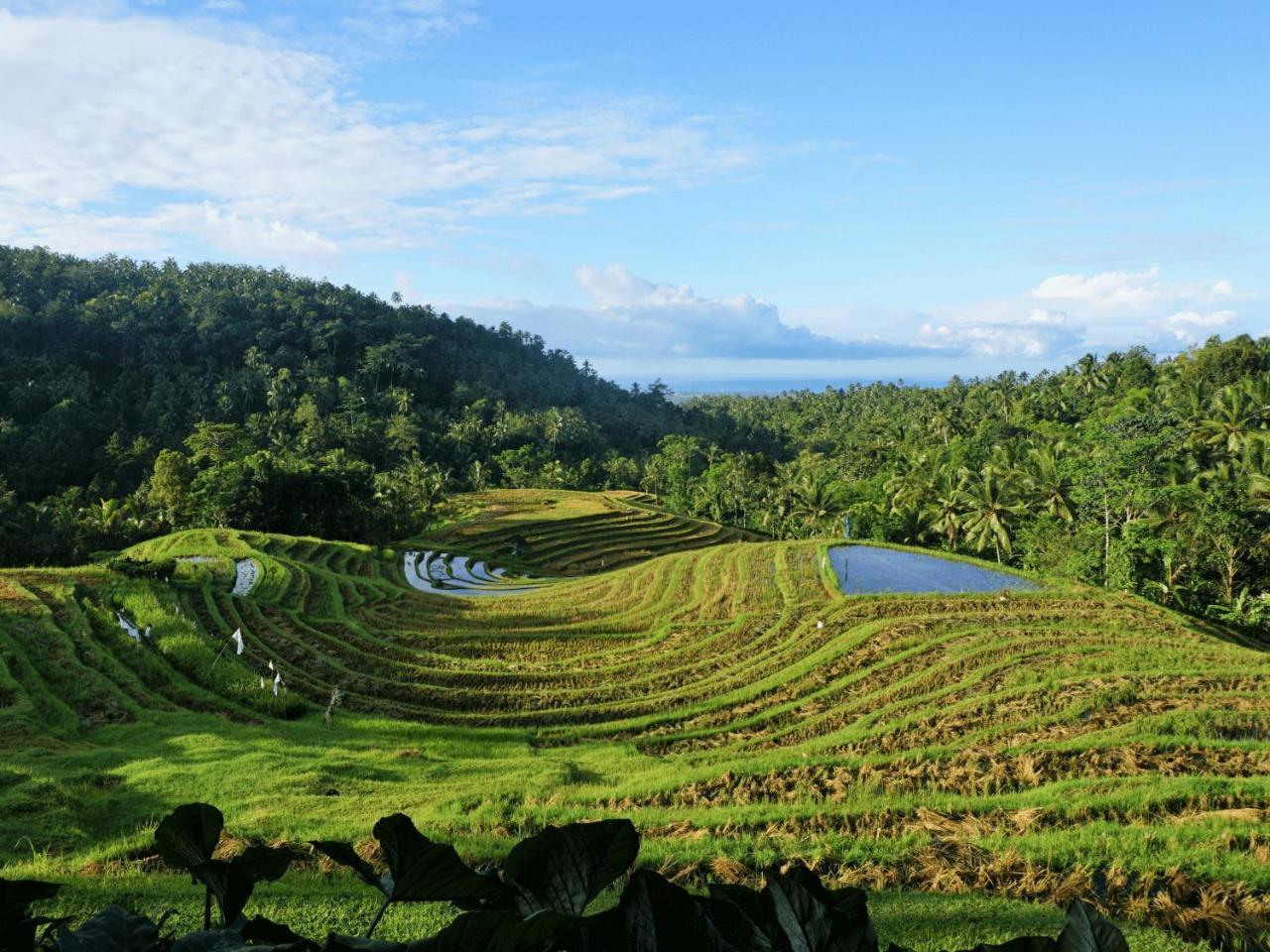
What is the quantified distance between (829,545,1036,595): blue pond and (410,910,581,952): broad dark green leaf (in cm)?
2451

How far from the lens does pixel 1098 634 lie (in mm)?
18953

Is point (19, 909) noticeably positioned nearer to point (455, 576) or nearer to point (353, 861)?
point (353, 861)

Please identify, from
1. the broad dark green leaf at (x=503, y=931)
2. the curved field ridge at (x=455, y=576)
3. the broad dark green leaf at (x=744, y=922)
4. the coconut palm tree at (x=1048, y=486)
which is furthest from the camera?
the curved field ridge at (x=455, y=576)

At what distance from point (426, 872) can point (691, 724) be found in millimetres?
15448

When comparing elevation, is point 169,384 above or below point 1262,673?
above

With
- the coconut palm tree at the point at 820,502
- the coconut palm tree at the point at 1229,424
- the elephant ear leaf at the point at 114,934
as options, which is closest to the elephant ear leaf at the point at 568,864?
the elephant ear leaf at the point at 114,934

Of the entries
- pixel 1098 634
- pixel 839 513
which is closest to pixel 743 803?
pixel 1098 634

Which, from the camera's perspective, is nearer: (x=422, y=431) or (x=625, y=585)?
(x=625, y=585)

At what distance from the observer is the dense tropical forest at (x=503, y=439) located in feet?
96.3

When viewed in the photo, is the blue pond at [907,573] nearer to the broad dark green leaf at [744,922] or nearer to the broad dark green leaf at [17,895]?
the broad dark green leaf at [744,922]

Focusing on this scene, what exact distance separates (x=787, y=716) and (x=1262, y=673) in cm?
961

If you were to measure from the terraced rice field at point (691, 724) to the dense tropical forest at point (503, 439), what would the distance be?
811 centimetres

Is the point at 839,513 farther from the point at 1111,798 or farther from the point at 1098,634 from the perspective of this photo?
the point at 1111,798

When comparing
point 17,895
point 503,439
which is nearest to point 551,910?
point 17,895
